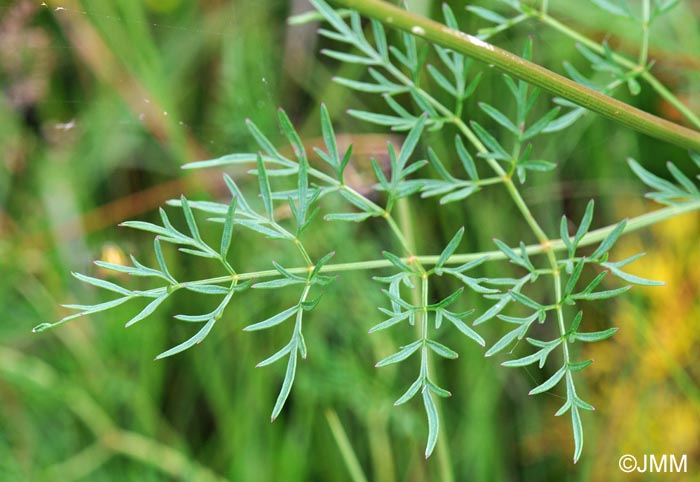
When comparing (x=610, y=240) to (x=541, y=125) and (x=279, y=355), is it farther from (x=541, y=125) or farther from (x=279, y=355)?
(x=279, y=355)

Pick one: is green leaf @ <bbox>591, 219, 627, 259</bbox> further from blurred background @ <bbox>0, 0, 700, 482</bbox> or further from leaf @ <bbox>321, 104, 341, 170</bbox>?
blurred background @ <bbox>0, 0, 700, 482</bbox>

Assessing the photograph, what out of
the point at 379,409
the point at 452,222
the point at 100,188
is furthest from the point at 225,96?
the point at 379,409

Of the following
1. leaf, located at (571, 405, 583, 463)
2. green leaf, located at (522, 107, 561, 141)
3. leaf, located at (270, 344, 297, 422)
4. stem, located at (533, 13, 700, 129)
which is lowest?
leaf, located at (571, 405, 583, 463)

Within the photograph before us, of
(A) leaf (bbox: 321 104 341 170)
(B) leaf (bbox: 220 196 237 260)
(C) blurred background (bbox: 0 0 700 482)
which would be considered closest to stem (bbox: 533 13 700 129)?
(A) leaf (bbox: 321 104 341 170)

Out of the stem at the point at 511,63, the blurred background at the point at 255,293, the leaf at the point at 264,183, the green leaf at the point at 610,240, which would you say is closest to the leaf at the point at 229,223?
the leaf at the point at 264,183

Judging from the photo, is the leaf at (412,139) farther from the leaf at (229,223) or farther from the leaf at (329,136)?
the leaf at (229,223)

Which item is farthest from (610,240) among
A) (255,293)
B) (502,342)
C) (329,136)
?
(255,293)
